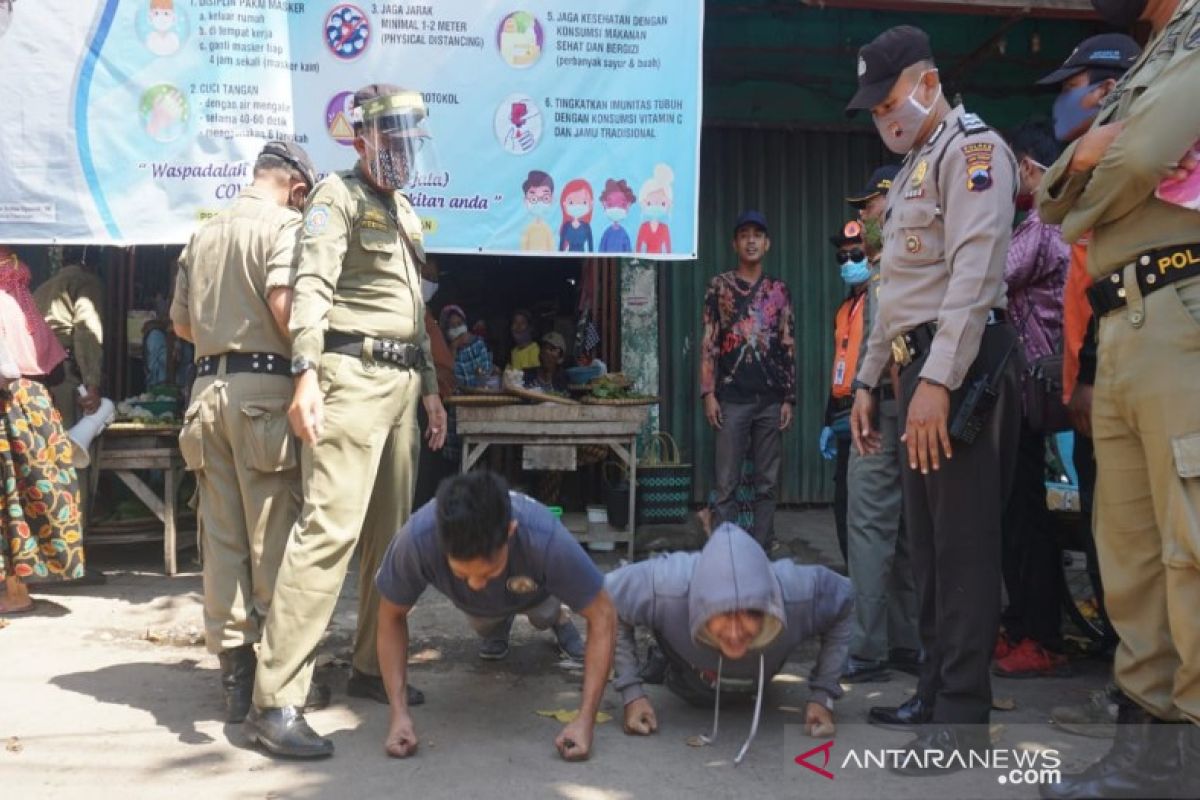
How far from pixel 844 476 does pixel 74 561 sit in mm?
3855

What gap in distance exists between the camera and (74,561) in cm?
522

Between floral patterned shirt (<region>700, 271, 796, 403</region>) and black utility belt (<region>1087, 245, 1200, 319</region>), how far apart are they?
11.2 feet

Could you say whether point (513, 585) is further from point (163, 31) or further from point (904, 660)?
point (163, 31)

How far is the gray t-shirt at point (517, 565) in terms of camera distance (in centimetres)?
324

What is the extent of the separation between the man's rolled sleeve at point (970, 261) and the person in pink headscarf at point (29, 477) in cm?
431

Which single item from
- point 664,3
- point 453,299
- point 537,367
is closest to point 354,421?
point 664,3

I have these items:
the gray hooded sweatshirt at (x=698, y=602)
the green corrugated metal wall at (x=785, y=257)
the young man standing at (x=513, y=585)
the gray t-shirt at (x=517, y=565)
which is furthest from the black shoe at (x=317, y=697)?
the green corrugated metal wall at (x=785, y=257)

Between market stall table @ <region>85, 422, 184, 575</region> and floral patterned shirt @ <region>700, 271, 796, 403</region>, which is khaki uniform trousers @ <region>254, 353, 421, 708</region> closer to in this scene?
market stall table @ <region>85, 422, 184, 575</region>

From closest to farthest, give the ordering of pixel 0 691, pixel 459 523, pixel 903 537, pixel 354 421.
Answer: pixel 459 523
pixel 354 421
pixel 0 691
pixel 903 537

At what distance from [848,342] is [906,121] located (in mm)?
1713

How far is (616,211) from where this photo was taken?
5.82 m

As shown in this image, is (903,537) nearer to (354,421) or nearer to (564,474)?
(354,421)

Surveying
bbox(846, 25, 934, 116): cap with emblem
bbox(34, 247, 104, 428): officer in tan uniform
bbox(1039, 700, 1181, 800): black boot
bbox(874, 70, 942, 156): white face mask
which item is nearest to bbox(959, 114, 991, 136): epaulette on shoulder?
bbox(874, 70, 942, 156): white face mask

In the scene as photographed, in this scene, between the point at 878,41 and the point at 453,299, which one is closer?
the point at 878,41
